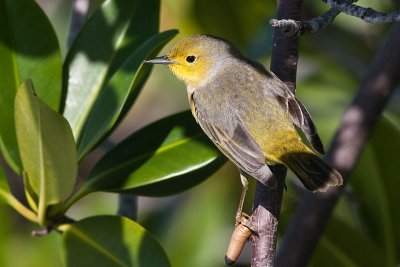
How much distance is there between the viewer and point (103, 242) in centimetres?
238

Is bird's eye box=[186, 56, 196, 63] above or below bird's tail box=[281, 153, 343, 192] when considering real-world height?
below

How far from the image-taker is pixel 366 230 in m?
3.20

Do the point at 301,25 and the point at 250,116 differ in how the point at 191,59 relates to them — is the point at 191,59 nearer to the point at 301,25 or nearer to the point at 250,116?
the point at 250,116

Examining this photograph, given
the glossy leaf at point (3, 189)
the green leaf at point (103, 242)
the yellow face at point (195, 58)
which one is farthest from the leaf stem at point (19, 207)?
the yellow face at point (195, 58)

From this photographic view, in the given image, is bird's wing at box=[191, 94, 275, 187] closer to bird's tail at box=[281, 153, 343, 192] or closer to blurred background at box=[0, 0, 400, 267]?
bird's tail at box=[281, 153, 343, 192]

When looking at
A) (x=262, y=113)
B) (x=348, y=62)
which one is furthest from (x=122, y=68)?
(x=348, y=62)

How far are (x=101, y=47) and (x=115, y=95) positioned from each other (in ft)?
0.98

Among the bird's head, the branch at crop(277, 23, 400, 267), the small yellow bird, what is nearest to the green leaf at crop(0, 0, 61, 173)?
the small yellow bird

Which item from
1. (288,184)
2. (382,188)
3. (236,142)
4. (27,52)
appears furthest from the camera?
(288,184)

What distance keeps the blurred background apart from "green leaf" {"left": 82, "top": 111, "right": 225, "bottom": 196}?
0.50 meters

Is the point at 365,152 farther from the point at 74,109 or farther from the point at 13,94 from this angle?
the point at 13,94

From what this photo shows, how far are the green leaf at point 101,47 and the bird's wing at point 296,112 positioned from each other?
1.52ft

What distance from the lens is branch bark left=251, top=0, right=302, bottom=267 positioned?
2.13 metres

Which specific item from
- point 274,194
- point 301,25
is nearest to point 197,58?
point 274,194
